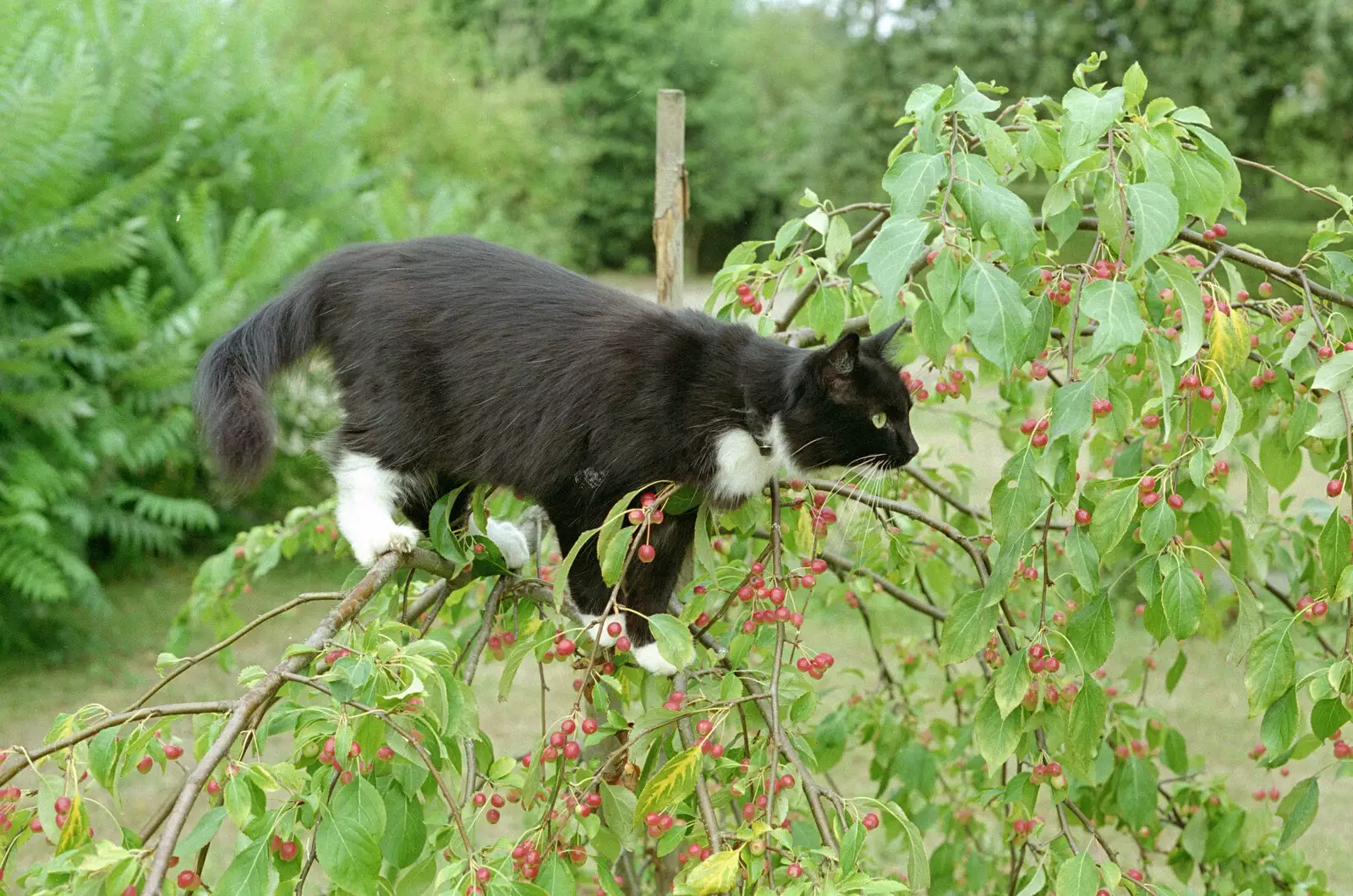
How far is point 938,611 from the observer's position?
2.12 metres

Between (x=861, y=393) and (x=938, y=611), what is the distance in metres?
0.48

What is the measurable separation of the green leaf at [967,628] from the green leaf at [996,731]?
0.08m

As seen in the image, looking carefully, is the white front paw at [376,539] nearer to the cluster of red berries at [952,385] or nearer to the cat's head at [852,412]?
the cat's head at [852,412]

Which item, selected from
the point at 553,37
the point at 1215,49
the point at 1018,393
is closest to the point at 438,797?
the point at 1018,393

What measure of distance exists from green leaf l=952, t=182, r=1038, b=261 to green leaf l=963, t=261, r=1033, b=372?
4 cm

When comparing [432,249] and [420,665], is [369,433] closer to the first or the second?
[432,249]

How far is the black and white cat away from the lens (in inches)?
72.6

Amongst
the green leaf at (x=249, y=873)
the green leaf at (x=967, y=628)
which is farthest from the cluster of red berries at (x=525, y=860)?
the green leaf at (x=967, y=628)

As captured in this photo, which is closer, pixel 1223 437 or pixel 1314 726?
pixel 1223 437

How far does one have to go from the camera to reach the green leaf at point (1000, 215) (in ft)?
3.84

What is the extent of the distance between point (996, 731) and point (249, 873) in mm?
837

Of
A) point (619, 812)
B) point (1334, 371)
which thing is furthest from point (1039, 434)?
point (619, 812)

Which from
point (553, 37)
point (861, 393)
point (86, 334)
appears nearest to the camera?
point (861, 393)

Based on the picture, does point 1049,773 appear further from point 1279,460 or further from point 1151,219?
point 1151,219
